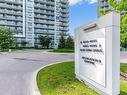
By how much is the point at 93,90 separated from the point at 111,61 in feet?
6.93

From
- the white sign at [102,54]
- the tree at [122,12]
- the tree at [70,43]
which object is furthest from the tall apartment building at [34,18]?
the white sign at [102,54]

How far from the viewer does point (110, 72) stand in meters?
6.58

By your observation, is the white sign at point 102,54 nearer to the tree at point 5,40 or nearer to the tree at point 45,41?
the tree at point 5,40

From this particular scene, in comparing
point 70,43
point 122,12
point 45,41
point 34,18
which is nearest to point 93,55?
point 122,12

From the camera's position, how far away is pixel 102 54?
23.6 ft

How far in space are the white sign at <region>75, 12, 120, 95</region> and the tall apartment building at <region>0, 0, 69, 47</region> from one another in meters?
64.5

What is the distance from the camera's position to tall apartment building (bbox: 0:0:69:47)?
240 ft

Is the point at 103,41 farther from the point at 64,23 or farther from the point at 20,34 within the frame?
the point at 64,23

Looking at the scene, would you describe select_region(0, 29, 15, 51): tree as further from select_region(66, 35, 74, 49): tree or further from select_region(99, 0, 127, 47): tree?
select_region(99, 0, 127, 47): tree

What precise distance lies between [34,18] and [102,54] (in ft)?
240

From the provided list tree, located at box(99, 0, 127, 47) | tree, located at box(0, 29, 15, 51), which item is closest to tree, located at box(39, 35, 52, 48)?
tree, located at box(0, 29, 15, 51)

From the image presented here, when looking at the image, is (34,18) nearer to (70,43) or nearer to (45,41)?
(45,41)

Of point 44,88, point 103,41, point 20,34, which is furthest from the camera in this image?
point 20,34

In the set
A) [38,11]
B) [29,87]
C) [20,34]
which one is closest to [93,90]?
[29,87]
